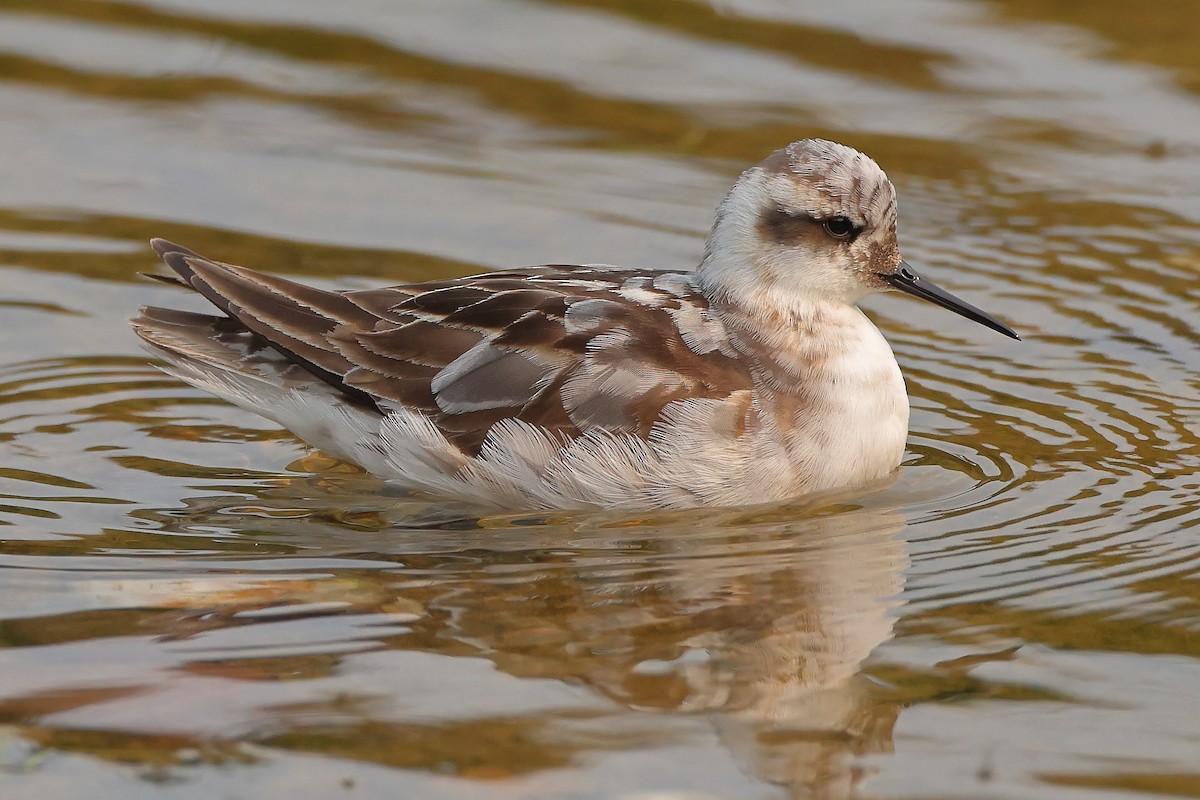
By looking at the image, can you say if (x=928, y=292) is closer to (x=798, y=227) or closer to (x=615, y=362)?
(x=798, y=227)

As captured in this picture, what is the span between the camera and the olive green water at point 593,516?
5320mm

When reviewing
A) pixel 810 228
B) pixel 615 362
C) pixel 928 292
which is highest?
pixel 810 228

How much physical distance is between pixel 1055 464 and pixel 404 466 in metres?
2.64

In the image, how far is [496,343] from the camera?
7512 mm

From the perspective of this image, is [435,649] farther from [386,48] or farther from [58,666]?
[386,48]

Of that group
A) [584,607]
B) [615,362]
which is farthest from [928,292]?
[584,607]

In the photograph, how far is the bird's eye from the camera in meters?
7.73

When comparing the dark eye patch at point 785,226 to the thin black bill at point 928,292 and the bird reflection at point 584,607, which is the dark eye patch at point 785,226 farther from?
the bird reflection at point 584,607

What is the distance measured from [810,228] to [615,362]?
3.50ft

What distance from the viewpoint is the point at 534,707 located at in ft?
18.0

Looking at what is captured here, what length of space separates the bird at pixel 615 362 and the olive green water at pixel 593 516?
18 centimetres

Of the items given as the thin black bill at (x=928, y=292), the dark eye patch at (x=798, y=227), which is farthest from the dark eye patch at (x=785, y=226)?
the thin black bill at (x=928, y=292)

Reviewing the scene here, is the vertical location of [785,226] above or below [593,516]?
above

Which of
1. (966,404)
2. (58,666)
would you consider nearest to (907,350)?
(966,404)
